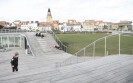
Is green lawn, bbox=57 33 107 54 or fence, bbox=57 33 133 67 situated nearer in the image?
fence, bbox=57 33 133 67

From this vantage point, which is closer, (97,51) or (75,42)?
(97,51)

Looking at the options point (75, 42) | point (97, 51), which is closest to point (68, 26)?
point (75, 42)

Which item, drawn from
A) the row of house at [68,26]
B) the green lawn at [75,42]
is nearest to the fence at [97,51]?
the green lawn at [75,42]

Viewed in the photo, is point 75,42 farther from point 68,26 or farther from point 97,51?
point 68,26

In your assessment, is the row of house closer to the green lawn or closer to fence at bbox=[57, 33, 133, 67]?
the green lawn

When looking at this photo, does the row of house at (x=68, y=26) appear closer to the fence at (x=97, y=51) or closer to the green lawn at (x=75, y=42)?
the green lawn at (x=75, y=42)

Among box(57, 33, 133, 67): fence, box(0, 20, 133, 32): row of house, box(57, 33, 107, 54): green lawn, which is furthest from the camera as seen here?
box(0, 20, 133, 32): row of house

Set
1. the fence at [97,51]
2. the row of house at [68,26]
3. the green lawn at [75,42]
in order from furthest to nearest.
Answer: the row of house at [68,26]
the green lawn at [75,42]
the fence at [97,51]

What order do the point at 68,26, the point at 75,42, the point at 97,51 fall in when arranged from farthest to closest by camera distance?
the point at 68,26 → the point at 75,42 → the point at 97,51

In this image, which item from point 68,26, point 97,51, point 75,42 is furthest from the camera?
point 68,26

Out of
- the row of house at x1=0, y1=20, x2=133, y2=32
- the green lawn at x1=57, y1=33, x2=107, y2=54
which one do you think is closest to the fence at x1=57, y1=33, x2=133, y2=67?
the green lawn at x1=57, y1=33, x2=107, y2=54

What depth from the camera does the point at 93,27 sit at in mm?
153125

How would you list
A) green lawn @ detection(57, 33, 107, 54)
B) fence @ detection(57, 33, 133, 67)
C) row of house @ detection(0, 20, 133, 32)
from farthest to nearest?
row of house @ detection(0, 20, 133, 32), green lawn @ detection(57, 33, 107, 54), fence @ detection(57, 33, 133, 67)

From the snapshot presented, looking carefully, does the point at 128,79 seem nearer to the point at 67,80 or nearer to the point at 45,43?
the point at 67,80
